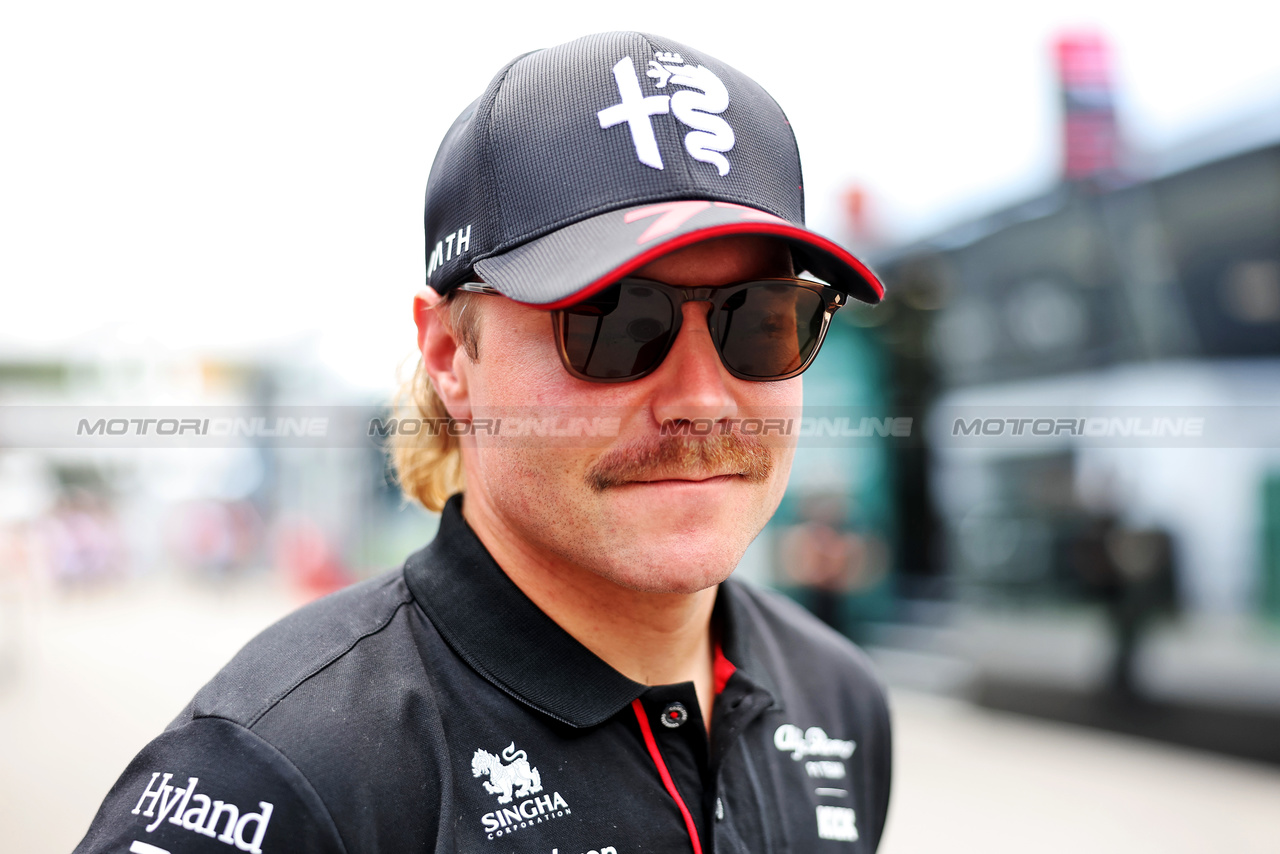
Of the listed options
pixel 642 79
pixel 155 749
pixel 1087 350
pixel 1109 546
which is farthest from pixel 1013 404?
pixel 155 749

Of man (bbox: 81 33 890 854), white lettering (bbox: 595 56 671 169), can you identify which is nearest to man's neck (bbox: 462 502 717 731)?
man (bbox: 81 33 890 854)

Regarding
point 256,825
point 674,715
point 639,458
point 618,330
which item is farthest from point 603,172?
point 256,825

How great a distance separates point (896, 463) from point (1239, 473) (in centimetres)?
321

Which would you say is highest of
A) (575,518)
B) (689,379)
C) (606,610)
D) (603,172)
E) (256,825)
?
(603,172)

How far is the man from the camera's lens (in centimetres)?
112

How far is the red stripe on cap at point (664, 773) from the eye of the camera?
1252 mm

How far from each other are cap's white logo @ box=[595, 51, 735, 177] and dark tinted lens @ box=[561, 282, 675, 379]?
21 cm

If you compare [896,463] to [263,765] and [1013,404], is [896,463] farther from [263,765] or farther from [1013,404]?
[263,765]

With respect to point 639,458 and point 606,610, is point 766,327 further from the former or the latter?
point 606,610

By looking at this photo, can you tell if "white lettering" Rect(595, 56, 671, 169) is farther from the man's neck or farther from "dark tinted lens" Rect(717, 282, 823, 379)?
the man's neck

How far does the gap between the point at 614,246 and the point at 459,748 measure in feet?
2.28

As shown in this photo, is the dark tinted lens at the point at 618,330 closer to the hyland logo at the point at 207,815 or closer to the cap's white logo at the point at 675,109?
the cap's white logo at the point at 675,109

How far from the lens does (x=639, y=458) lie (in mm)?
1241

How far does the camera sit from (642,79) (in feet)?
4.33
